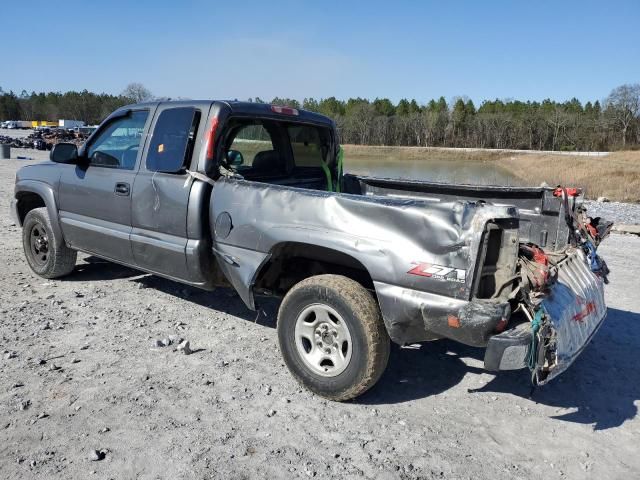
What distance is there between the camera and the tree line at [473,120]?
86188 millimetres

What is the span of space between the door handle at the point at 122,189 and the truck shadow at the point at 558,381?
278 centimetres

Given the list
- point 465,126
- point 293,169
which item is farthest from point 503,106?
point 293,169

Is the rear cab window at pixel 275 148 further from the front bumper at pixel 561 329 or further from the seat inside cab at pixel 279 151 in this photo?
the front bumper at pixel 561 329

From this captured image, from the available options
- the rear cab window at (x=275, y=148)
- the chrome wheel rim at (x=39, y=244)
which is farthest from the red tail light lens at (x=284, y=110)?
the chrome wheel rim at (x=39, y=244)

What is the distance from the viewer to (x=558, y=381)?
13.5 feet

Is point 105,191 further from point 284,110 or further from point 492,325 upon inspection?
point 492,325

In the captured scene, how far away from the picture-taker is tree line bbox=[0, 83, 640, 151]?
A: 8619 cm

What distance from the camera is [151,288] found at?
19.6 ft

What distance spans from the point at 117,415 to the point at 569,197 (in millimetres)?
3772

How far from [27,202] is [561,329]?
6.07 meters

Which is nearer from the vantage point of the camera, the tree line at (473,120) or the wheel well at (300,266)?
the wheel well at (300,266)

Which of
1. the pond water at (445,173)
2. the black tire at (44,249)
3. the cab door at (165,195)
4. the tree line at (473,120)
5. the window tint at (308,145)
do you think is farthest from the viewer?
the tree line at (473,120)

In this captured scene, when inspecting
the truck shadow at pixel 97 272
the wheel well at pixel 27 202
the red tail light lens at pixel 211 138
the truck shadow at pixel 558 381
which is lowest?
the truck shadow at pixel 558 381

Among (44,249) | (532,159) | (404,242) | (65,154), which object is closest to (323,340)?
(404,242)
